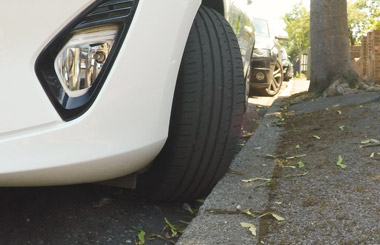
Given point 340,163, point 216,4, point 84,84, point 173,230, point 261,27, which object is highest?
point 261,27

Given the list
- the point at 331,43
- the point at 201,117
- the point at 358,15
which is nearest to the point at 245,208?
the point at 201,117

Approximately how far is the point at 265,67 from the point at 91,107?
215 inches

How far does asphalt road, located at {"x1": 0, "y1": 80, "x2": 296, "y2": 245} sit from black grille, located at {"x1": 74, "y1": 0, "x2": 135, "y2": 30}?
2.62ft

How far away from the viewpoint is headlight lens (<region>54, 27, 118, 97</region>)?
1.44 m

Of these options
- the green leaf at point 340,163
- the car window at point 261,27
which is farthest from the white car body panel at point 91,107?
the car window at point 261,27

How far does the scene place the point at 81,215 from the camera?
77.2 inches

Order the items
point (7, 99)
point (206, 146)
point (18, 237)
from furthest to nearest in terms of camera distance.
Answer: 1. point (206, 146)
2. point (18, 237)
3. point (7, 99)

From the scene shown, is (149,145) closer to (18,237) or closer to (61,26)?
(61,26)

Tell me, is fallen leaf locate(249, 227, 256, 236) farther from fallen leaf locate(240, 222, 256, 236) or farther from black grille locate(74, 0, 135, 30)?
black grille locate(74, 0, 135, 30)

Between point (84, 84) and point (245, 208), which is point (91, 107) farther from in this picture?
point (245, 208)

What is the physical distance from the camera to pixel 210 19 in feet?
6.68

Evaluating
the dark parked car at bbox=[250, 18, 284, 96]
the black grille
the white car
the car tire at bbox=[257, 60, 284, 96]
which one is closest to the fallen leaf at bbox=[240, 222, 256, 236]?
the white car

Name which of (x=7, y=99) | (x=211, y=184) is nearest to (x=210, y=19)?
(x=211, y=184)

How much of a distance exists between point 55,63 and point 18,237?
711 mm
